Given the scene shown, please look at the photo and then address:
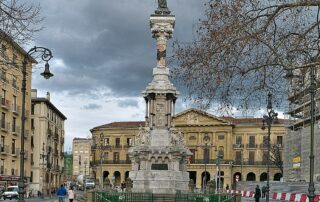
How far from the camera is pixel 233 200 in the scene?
33.7 metres

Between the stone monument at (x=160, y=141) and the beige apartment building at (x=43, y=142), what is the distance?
3967 centimetres

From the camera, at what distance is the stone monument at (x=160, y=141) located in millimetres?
42062

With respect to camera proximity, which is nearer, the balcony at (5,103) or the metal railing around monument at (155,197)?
the metal railing around monument at (155,197)

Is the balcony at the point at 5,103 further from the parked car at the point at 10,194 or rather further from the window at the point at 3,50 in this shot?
the window at the point at 3,50

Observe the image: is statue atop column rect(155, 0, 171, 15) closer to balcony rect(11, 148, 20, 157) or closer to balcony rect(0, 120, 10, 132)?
balcony rect(0, 120, 10, 132)

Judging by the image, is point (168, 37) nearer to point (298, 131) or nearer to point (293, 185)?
point (293, 185)

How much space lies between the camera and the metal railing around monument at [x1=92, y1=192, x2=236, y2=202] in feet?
108

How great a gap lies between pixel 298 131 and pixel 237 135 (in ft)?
192

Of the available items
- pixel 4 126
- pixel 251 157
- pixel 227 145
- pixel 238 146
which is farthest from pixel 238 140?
pixel 4 126

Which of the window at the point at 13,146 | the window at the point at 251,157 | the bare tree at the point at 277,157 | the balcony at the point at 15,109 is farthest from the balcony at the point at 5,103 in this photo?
the window at the point at 251,157

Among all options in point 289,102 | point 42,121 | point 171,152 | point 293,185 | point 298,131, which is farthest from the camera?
point 42,121

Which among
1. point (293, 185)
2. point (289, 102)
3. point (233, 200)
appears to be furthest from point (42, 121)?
point (289, 102)

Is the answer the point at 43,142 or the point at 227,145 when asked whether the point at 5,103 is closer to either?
the point at 43,142

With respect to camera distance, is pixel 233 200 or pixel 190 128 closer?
pixel 233 200
